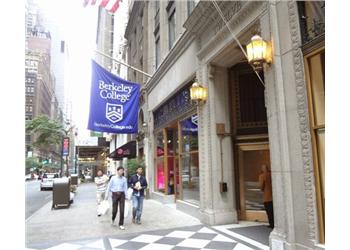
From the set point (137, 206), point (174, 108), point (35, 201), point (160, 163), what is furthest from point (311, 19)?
point (35, 201)

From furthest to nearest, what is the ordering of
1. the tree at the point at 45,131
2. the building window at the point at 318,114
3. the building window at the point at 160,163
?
the tree at the point at 45,131 → the building window at the point at 160,163 → the building window at the point at 318,114

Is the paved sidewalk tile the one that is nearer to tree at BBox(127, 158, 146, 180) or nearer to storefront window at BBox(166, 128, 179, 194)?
storefront window at BBox(166, 128, 179, 194)

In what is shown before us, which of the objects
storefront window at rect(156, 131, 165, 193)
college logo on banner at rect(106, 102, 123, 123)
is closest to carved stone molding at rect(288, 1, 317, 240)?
college logo on banner at rect(106, 102, 123, 123)

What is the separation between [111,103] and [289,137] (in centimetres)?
750

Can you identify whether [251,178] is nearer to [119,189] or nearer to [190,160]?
[190,160]

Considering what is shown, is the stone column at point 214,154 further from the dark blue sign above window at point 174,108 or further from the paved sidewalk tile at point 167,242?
the dark blue sign above window at point 174,108

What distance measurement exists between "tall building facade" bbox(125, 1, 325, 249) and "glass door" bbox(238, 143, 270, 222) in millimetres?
32

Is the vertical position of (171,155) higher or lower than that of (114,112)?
lower

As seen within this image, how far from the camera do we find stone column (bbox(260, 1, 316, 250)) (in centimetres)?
549

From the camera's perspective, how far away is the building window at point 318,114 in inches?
207

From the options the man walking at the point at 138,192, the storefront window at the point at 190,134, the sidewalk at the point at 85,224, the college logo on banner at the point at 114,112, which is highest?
the college logo on banner at the point at 114,112

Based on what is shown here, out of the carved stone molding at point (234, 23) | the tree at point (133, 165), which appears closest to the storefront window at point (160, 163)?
the tree at point (133, 165)

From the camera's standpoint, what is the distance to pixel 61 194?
14.4 metres

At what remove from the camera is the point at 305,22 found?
574 cm
